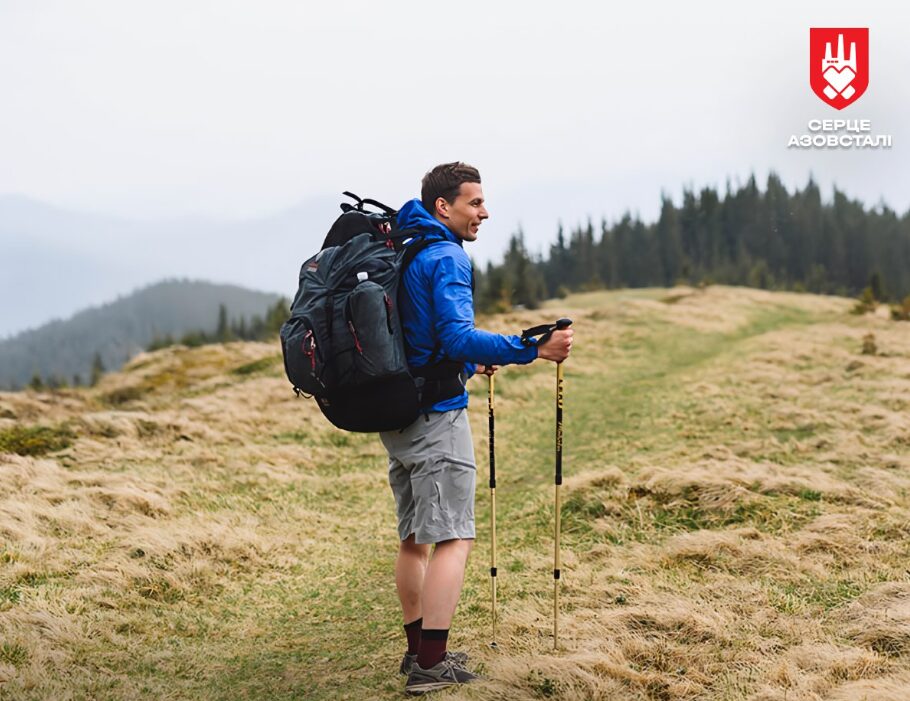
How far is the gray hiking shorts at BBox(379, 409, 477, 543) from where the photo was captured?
452 centimetres

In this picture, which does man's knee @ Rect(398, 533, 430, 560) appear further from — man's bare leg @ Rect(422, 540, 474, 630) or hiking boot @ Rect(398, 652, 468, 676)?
hiking boot @ Rect(398, 652, 468, 676)

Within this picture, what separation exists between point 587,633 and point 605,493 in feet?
13.0

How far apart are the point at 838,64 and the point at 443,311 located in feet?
81.5

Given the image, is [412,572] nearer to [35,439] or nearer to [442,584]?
[442,584]

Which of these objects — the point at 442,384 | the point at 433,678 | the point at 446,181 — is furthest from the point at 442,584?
the point at 446,181

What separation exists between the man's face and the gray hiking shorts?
1202 millimetres

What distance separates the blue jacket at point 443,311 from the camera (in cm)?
434

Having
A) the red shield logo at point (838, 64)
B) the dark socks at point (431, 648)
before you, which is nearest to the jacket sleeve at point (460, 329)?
the dark socks at point (431, 648)

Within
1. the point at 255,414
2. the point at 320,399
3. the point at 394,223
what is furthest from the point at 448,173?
the point at 255,414

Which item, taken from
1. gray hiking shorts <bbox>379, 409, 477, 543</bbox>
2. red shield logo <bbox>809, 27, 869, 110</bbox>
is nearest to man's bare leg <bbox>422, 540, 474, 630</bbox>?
gray hiking shorts <bbox>379, 409, 477, 543</bbox>

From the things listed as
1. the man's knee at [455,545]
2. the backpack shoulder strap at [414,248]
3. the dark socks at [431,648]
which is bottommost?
the dark socks at [431,648]

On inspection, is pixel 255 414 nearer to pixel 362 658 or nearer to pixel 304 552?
Result: pixel 304 552

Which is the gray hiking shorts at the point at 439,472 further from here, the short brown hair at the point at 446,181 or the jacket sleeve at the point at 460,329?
the short brown hair at the point at 446,181

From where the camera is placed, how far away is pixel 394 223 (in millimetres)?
4844
